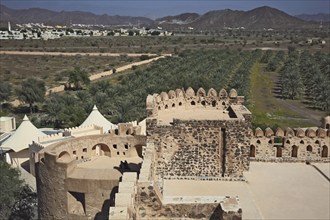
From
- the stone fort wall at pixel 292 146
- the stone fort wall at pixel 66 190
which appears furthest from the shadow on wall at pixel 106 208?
the stone fort wall at pixel 292 146

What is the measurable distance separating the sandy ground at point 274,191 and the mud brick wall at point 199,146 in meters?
0.42

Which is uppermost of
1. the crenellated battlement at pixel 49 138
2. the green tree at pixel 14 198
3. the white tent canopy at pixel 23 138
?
the crenellated battlement at pixel 49 138

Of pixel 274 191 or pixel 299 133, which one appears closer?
pixel 274 191

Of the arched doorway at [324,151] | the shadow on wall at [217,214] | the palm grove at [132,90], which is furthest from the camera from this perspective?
the palm grove at [132,90]

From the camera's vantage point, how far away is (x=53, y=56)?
83000 mm

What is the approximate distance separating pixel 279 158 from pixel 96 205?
658cm

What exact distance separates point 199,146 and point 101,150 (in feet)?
18.9

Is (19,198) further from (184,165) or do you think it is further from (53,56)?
(53,56)

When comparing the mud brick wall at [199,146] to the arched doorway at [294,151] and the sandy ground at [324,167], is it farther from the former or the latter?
the sandy ground at [324,167]

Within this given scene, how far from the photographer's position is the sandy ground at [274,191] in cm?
1154

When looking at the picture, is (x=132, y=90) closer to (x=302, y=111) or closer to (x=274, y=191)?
(x=302, y=111)

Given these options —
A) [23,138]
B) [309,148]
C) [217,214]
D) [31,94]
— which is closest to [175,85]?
[31,94]

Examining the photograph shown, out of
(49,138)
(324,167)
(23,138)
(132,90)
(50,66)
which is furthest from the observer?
(50,66)

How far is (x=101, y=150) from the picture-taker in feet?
56.1
